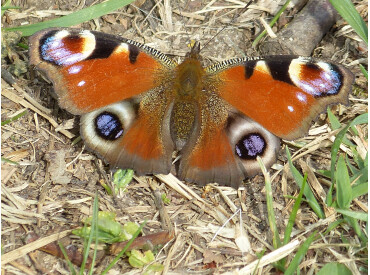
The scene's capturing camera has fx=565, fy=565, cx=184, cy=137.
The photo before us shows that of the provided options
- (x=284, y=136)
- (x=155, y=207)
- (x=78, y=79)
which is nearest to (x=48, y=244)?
(x=155, y=207)

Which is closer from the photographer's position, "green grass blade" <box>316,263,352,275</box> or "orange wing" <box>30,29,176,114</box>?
"green grass blade" <box>316,263,352,275</box>

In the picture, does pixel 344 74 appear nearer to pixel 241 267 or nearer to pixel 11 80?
pixel 241 267

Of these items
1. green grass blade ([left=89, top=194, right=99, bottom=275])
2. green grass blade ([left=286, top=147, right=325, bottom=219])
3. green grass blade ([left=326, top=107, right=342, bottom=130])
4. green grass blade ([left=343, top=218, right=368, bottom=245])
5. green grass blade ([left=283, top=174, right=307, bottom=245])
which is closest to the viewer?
green grass blade ([left=89, top=194, right=99, bottom=275])

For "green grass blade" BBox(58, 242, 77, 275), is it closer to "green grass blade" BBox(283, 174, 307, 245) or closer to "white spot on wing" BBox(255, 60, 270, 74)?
"green grass blade" BBox(283, 174, 307, 245)

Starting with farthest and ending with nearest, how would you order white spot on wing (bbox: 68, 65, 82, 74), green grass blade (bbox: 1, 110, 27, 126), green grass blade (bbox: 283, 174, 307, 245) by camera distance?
green grass blade (bbox: 1, 110, 27, 126)
white spot on wing (bbox: 68, 65, 82, 74)
green grass blade (bbox: 283, 174, 307, 245)

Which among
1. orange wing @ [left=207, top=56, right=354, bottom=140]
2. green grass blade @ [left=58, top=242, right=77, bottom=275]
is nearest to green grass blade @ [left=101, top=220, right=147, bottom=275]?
green grass blade @ [left=58, top=242, right=77, bottom=275]

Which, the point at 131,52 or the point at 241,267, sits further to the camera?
the point at 131,52

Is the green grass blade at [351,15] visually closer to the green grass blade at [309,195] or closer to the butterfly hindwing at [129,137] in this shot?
the green grass blade at [309,195]
